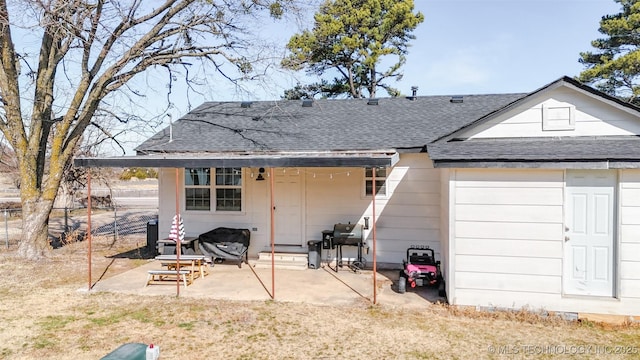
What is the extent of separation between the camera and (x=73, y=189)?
55.8 feet

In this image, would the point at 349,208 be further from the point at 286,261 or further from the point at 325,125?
the point at 325,125

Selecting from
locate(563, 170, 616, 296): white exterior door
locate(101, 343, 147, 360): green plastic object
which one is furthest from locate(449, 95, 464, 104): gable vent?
locate(101, 343, 147, 360): green plastic object

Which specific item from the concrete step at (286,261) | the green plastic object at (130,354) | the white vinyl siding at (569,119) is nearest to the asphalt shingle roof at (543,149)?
the white vinyl siding at (569,119)

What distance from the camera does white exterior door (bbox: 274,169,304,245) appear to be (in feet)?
31.2

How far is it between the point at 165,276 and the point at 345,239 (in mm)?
3825

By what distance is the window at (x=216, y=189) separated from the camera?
9.79m

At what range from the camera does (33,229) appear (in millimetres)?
9961

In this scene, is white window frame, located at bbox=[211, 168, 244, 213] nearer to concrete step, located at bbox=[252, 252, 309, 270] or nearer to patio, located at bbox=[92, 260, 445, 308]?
concrete step, located at bbox=[252, 252, 309, 270]

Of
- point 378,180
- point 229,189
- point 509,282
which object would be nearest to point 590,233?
point 509,282

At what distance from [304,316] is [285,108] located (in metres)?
7.59

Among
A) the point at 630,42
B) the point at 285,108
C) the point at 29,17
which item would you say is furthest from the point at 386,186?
the point at 630,42

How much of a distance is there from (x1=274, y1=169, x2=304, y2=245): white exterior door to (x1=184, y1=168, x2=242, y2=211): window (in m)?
0.99

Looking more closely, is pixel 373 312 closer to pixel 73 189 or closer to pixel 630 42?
pixel 73 189

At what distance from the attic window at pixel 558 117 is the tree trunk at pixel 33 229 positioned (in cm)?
1141
